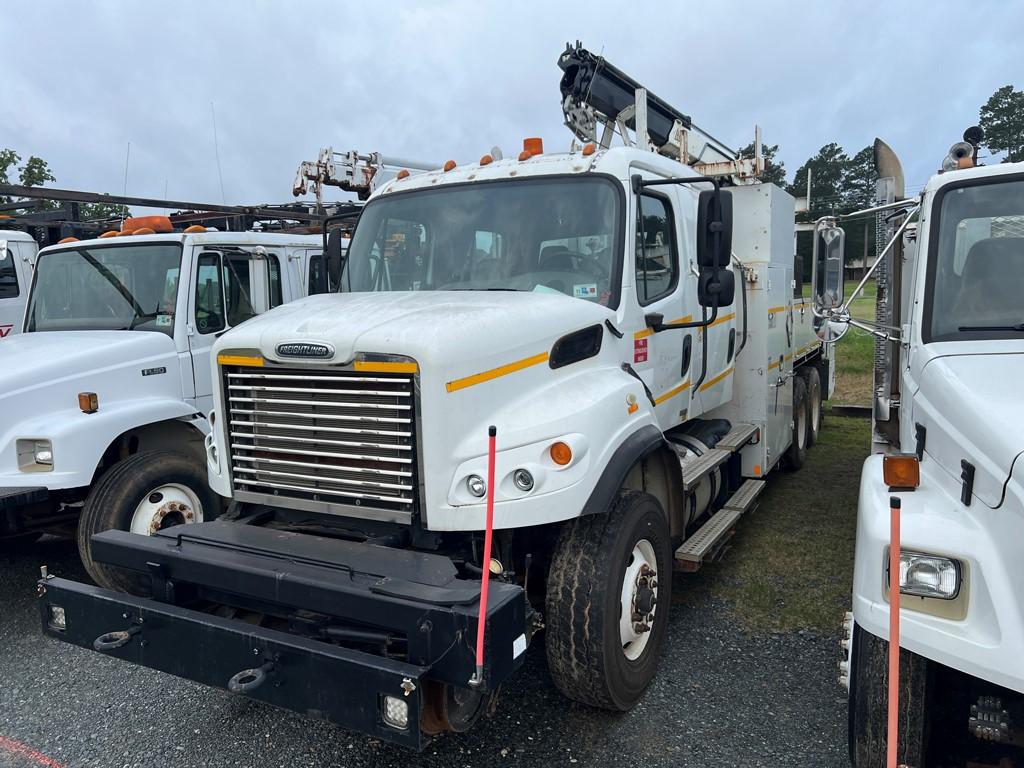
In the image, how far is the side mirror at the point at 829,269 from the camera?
3770 mm

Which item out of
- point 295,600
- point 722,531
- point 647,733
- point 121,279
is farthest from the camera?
point 121,279

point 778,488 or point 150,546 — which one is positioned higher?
point 150,546

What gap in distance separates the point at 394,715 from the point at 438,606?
37 cm

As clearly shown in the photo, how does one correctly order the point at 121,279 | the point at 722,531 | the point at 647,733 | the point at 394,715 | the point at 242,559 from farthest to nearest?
the point at 121,279 < the point at 722,531 < the point at 647,733 < the point at 242,559 < the point at 394,715

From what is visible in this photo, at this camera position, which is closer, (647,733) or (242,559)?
(242,559)

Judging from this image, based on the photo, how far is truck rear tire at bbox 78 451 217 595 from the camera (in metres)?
4.45

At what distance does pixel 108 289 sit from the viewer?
5.64m

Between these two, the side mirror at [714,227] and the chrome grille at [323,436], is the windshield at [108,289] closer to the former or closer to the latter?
the chrome grille at [323,436]

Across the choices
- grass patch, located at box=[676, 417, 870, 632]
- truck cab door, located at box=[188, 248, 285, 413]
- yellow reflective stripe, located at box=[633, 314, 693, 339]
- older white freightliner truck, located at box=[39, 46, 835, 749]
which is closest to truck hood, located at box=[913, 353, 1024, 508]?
older white freightliner truck, located at box=[39, 46, 835, 749]

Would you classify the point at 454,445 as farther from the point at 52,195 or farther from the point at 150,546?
the point at 52,195

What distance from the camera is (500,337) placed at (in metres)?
3.16

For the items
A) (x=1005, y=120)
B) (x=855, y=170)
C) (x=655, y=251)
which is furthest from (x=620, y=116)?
(x=855, y=170)

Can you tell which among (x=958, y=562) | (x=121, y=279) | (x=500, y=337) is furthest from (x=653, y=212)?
(x=121, y=279)

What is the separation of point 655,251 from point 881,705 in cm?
253
